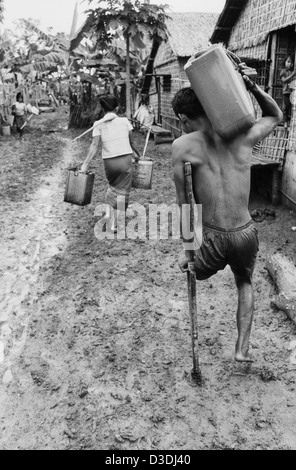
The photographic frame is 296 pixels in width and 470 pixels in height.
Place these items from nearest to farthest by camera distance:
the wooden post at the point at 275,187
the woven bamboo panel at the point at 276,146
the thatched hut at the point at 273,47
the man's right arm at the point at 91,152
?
the man's right arm at the point at 91,152
the thatched hut at the point at 273,47
the woven bamboo panel at the point at 276,146
the wooden post at the point at 275,187

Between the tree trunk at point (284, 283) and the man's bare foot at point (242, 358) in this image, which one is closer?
the man's bare foot at point (242, 358)

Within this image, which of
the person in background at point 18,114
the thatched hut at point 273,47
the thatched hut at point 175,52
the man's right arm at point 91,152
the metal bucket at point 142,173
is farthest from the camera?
the person in background at point 18,114

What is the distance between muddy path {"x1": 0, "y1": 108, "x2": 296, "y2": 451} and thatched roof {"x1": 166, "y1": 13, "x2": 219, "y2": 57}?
32.5 feet

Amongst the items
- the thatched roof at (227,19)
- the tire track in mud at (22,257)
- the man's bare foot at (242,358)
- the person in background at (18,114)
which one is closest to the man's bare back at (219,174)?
the man's bare foot at (242,358)

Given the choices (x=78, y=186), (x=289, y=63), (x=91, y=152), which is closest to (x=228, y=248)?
(x=78, y=186)

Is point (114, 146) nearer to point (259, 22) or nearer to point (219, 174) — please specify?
point (219, 174)

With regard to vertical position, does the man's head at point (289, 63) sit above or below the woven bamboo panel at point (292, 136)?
above

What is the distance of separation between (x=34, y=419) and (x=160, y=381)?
36.9 inches

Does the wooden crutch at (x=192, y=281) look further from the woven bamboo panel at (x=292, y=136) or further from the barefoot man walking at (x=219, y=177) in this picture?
the woven bamboo panel at (x=292, y=136)

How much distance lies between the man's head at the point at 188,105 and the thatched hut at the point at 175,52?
10.5 m

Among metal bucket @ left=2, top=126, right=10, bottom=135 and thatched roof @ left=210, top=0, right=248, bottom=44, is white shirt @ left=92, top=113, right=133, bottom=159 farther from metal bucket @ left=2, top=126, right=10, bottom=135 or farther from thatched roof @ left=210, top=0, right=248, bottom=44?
metal bucket @ left=2, top=126, right=10, bottom=135

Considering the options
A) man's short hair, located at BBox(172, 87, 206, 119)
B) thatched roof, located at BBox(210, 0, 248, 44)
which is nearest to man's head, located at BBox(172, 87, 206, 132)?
man's short hair, located at BBox(172, 87, 206, 119)

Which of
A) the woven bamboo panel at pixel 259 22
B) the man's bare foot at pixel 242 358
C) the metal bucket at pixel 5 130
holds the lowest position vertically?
the metal bucket at pixel 5 130

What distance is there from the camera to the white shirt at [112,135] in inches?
218
